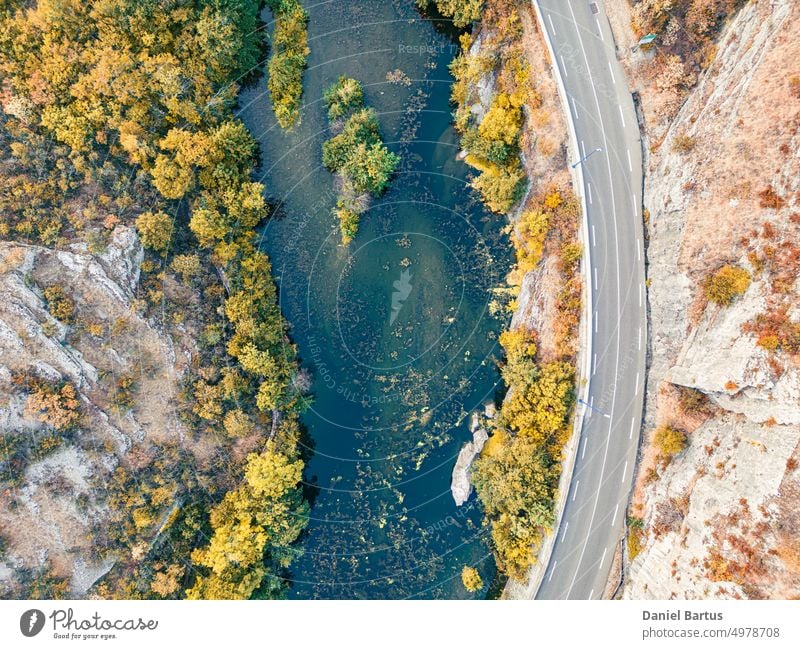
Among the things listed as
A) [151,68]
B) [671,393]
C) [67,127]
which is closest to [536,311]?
[671,393]

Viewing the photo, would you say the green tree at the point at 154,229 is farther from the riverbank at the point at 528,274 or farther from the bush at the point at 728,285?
the bush at the point at 728,285

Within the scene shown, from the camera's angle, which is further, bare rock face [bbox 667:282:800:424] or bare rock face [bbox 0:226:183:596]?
bare rock face [bbox 0:226:183:596]

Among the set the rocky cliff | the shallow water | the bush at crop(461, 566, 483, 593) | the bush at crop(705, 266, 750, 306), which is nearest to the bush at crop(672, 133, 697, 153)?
the rocky cliff

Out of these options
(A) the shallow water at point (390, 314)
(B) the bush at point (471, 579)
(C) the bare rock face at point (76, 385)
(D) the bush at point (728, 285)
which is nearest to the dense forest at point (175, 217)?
(C) the bare rock face at point (76, 385)

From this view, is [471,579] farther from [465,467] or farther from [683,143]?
[683,143]

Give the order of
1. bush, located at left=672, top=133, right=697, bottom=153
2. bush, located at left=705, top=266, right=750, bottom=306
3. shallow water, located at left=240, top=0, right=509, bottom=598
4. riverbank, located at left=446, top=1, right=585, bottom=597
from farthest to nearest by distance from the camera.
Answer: shallow water, located at left=240, top=0, right=509, bottom=598, riverbank, located at left=446, top=1, right=585, bottom=597, bush, located at left=672, top=133, right=697, bottom=153, bush, located at left=705, top=266, right=750, bottom=306

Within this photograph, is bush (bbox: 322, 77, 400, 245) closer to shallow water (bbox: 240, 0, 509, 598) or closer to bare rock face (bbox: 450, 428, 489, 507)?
shallow water (bbox: 240, 0, 509, 598)

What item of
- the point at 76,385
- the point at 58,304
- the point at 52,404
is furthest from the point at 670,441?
the point at 58,304
